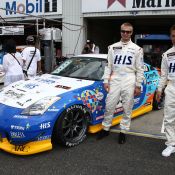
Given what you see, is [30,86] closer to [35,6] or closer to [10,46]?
[10,46]

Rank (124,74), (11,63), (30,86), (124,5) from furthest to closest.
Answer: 1. (124,5)
2. (11,63)
3. (30,86)
4. (124,74)

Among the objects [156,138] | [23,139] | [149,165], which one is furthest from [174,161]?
[23,139]

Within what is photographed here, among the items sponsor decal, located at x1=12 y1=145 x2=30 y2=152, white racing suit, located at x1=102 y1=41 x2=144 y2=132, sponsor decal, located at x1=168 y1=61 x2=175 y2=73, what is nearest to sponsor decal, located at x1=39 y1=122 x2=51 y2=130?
sponsor decal, located at x1=12 y1=145 x2=30 y2=152

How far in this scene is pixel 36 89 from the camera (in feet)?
14.4

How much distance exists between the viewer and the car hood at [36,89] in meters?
4.13

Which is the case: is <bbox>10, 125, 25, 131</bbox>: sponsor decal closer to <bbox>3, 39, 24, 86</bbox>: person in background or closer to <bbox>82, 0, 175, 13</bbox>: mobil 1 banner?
<bbox>3, 39, 24, 86</bbox>: person in background

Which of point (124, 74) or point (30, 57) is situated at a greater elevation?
point (30, 57)

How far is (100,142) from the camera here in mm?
4480

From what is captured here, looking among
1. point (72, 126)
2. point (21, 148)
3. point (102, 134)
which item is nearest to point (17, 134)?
point (21, 148)

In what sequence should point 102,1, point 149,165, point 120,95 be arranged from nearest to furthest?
point 149,165 < point 120,95 < point 102,1

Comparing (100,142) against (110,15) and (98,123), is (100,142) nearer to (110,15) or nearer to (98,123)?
(98,123)

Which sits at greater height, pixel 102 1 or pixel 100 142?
pixel 102 1

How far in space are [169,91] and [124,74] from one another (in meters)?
0.73

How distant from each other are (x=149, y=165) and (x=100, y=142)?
957mm
